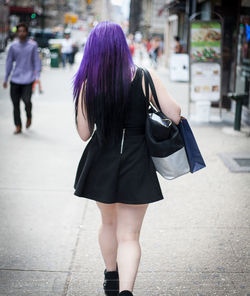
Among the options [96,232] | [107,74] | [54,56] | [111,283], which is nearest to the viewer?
[107,74]

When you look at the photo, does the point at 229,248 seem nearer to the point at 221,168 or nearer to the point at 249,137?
the point at 221,168

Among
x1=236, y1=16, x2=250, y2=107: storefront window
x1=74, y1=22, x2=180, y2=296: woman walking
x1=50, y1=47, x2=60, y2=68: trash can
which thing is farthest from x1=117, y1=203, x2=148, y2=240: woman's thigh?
x1=50, y1=47, x2=60, y2=68: trash can

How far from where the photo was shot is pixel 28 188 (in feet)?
19.3

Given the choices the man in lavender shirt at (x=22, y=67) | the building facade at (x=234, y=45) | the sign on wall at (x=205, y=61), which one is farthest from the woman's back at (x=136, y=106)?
the sign on wall at (x=205, y=61)

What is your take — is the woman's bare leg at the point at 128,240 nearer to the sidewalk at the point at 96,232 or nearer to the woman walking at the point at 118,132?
the woman walking at the point at 118,132

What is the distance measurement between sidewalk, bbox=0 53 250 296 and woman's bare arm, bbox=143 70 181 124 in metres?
1.32

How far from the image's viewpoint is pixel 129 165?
2787mm

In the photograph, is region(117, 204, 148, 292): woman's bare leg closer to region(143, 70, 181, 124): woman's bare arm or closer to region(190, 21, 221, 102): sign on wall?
region(143, 70, 181, 124): woman's bare arm

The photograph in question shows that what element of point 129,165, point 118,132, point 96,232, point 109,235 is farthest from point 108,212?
point 96,232

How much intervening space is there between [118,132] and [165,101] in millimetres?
320

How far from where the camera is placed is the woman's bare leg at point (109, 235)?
3.00m

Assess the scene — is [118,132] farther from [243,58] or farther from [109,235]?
[243,58]

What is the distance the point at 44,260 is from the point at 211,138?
18.3 ft

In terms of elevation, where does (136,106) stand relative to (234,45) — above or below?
below
